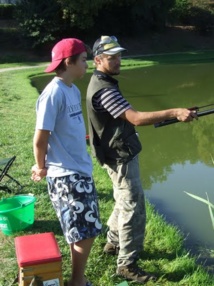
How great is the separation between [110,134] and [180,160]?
13.7 ft

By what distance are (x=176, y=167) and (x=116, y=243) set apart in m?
3.36

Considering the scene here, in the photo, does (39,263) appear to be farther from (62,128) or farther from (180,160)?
(180,160)

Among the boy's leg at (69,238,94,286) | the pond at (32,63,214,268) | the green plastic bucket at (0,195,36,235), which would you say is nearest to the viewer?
the boy's leg at (69,238,94,286)

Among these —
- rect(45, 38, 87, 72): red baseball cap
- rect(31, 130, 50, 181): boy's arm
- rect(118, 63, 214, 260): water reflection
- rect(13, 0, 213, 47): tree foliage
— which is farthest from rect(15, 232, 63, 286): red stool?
rect(13, 0, 213, 47): tree foliage

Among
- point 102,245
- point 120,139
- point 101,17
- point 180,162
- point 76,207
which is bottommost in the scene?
point 180,162

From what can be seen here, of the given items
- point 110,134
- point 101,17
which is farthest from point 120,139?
point 101,17

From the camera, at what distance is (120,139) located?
3.34m

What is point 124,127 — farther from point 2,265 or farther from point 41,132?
point 2,265

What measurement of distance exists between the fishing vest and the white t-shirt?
29cm

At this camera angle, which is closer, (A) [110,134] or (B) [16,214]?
(A) [110,134]

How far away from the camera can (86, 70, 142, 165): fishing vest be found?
330 cm

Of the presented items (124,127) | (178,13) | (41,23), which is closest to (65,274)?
(124,127)

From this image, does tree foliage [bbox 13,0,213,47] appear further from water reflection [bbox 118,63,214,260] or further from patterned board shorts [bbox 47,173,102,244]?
patterned board shorts [bbox 47,173,102,244]

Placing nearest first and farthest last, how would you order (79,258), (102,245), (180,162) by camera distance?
(79,258) < (102,245) < (180,162)
